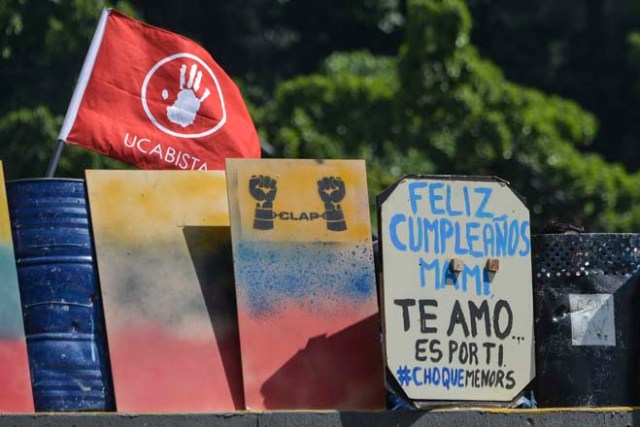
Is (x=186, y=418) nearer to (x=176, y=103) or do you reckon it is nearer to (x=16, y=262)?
(x=16, y=262)

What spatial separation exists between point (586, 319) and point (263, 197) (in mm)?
1288

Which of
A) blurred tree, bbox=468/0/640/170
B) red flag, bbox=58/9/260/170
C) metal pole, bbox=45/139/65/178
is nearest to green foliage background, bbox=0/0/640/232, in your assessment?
blurred tree, bbox=468/0/640/170

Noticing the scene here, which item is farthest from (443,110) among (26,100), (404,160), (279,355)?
(279,355)

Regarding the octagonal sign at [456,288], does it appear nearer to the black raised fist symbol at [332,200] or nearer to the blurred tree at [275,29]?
the black raised fist symbol at [332,200]

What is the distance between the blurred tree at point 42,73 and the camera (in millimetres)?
15961

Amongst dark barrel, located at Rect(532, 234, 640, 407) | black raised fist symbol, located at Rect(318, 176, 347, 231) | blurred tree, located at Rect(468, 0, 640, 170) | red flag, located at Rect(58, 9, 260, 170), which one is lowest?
dark barrel, located at Rect(532, 234, 640, 407)

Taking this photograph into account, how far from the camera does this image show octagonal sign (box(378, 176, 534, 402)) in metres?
5.10

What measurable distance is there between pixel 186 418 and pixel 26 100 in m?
13.1

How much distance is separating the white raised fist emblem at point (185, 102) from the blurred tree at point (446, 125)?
943 centimetres

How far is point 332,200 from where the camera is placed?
17.4ft

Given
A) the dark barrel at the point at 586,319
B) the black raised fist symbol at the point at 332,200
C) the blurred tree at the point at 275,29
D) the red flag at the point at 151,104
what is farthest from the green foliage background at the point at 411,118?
the black raised fist symbol at the point at 332,200

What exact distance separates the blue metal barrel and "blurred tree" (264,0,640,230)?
36.1ft

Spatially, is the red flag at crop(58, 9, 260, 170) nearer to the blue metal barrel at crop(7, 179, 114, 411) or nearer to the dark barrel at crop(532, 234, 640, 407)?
the blue metal barrel at crop(7, 179, 114, 411)

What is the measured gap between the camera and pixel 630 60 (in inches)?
846
